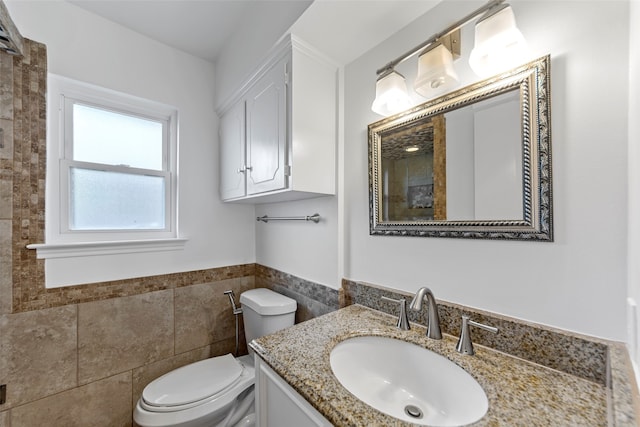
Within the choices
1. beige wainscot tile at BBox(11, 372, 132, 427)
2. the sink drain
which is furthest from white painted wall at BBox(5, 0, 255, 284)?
the sink drain

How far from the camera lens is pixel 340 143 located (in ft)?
4.43

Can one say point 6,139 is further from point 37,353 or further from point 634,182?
point 634,182

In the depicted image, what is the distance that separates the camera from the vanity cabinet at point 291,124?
1.20 meters

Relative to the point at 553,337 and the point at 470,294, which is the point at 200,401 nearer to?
the point at 470,294

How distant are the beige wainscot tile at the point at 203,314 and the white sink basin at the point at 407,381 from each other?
4.03 feet

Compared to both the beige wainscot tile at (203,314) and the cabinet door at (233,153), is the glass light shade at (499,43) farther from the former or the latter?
the beige wainscot tile at (203,314)

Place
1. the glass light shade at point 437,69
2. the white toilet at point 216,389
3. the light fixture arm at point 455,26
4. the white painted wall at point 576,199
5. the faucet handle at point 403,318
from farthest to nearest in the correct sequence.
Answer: the white toilet at point 216,389
the faucet handle at point 403,318
the glass light shade at point 437,69
the light fixture arm at point 455,26
the white painted wall at point 576,199

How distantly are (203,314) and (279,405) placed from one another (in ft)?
3.84

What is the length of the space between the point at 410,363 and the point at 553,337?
42cm

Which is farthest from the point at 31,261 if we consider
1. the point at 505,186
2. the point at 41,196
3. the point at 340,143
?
the point at 505,186

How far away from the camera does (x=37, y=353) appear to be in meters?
1.28

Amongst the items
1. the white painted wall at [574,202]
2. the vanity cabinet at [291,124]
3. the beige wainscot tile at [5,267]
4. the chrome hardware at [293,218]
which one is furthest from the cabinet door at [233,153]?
the white painted wall at [574,202]

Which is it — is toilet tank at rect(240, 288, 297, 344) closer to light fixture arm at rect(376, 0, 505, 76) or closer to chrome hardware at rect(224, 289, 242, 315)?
chrome hardware at rect(224, 289, 242, 315)

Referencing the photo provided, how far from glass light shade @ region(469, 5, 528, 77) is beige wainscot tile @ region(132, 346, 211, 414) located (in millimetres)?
2154
